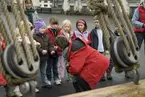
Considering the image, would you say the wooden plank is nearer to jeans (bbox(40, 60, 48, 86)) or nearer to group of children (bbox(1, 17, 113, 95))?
group of children (bbox(1, 17, 113, 95))

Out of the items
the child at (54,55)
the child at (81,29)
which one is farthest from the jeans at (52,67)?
the child at (81,29)

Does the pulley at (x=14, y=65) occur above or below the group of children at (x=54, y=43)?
above

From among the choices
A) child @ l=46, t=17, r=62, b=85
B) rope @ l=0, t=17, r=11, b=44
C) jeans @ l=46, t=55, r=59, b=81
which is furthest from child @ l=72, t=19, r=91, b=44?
rope @ l=0, t=17, r=11, b=44

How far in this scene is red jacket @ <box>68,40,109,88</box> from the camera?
13.9ft

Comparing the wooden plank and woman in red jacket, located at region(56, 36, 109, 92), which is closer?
the wooden plank

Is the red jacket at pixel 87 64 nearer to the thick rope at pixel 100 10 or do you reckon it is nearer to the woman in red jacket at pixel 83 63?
the woman in red jacket at pixel 83 63

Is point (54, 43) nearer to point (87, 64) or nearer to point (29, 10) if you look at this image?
point (87, 64)

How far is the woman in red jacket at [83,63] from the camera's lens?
4250 mm

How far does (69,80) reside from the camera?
6.59 metres

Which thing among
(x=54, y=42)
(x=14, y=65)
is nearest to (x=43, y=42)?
(x=54, y=42)

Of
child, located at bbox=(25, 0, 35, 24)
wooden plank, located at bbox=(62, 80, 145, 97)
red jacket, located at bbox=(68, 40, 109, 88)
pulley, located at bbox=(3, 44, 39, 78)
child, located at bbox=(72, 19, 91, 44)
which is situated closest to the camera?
pulley, located at bbox=(3, 44, 39, 78)

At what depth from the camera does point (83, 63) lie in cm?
429

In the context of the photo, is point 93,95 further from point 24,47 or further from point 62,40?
point 62,40

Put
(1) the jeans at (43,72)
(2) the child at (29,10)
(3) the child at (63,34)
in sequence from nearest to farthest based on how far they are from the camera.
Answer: (1) the jeans at (43,72)
(3) the child at (63,34)
(2) the child at (29,10)
